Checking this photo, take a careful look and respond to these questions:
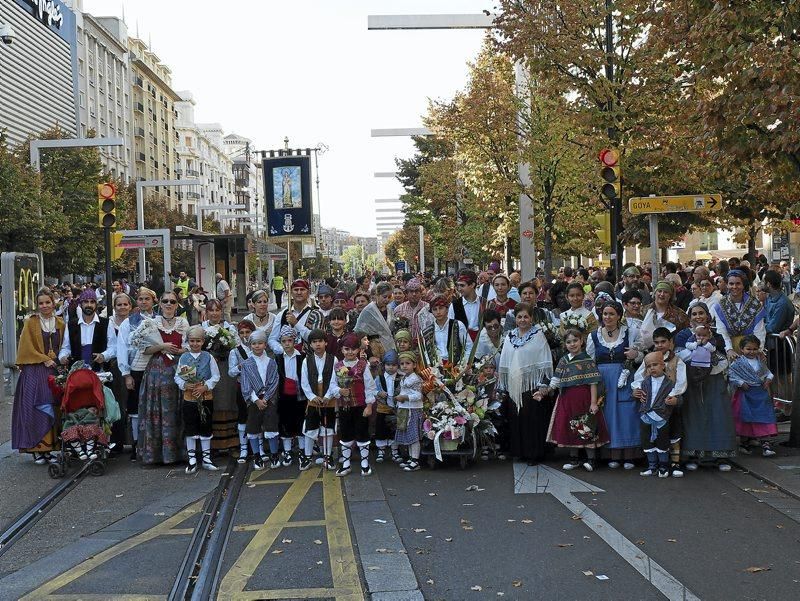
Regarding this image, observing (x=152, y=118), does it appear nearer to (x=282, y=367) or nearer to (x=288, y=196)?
(x=288, y=196)

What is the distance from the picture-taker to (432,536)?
6.75 meters

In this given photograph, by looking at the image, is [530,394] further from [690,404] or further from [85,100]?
[85,100]

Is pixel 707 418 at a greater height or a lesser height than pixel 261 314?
lesser

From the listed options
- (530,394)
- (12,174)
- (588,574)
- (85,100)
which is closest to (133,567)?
(588,574)

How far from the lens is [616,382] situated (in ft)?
29.8

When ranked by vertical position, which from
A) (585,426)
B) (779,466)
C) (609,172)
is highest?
(609,172)

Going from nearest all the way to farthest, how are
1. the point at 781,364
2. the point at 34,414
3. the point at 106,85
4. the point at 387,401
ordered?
the point at 387,401 < the point at 34,414 < the point at 781,364 < the point at 106,85

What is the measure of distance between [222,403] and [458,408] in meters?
2.55

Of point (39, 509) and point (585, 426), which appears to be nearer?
point (39, 509)

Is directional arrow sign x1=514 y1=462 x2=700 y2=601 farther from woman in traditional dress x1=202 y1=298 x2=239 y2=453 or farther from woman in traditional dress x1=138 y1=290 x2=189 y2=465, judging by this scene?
woman in traditional dress x1=138 y1=290 x2=189 y2=465

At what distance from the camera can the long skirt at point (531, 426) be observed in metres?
9.30

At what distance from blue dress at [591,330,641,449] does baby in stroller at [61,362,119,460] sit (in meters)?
5.25

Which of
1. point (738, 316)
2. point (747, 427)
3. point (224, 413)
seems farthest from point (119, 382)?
point (738, 316)

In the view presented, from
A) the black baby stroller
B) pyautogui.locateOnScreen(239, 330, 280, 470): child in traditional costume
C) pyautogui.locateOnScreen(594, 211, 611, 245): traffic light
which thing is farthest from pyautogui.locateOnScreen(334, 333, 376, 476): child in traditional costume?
pyautogui.locateOnScreen(594, 211, 611, 245): traffic light
